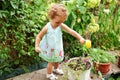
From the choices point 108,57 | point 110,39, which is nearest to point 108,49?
point 110,39

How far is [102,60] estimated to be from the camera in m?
3.66

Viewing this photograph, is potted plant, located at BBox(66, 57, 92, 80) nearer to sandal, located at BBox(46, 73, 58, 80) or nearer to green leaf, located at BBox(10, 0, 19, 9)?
sandal, located at BBox(46, 73, 58, 80)

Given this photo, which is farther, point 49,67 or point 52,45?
point 49,67

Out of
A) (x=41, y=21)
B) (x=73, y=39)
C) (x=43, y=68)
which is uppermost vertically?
(x=41, y=21)

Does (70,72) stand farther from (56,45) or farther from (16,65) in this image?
(16,65)

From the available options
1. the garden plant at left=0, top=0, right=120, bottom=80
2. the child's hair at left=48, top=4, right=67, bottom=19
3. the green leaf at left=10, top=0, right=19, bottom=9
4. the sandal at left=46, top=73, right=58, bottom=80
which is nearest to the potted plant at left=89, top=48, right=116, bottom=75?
the garden plant at left=0, top=0, right=120, bottom=80

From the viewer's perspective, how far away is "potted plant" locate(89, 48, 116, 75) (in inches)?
141

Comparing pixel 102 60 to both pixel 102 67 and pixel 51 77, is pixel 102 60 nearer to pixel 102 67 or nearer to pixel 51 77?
pixel 102 67

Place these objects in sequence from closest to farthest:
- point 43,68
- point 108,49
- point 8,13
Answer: point 8,13, point 43,68, point 108,49

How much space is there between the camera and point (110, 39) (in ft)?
13.9

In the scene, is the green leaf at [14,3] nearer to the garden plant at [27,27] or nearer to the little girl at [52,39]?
the garden plant at [27,27]

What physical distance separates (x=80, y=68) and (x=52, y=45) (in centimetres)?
44

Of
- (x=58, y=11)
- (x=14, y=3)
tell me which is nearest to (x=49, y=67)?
(x=58, y=11)

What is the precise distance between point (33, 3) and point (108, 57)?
122 cm
